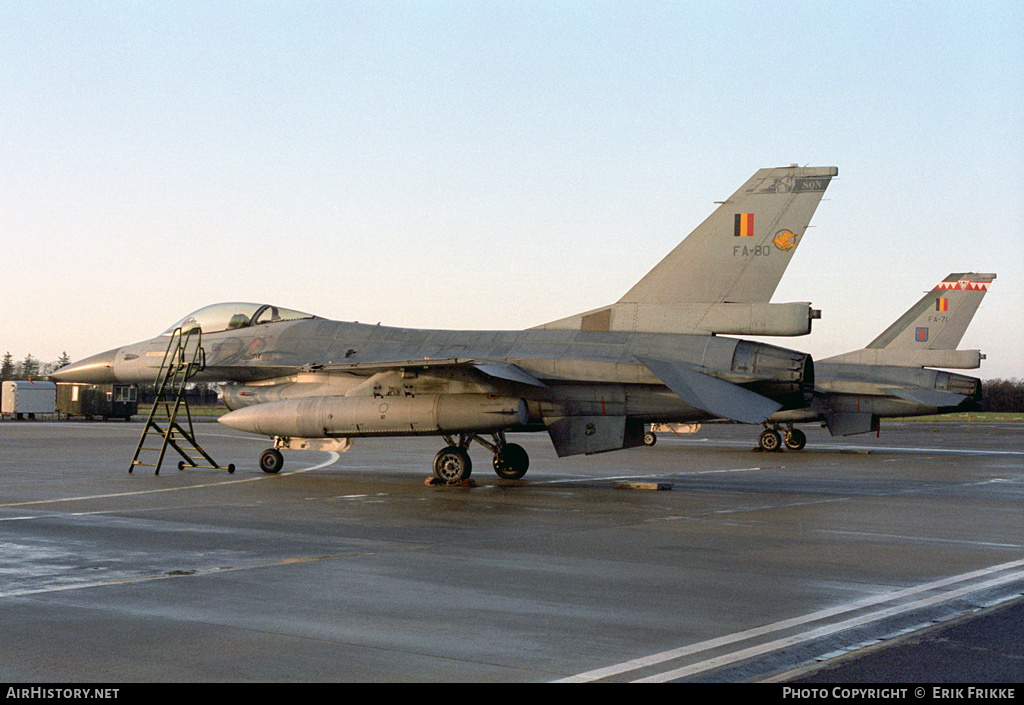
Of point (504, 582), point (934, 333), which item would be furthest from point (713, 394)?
point (934, 333)

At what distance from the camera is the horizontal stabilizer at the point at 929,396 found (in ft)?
98.7

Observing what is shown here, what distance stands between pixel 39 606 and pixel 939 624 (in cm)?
595

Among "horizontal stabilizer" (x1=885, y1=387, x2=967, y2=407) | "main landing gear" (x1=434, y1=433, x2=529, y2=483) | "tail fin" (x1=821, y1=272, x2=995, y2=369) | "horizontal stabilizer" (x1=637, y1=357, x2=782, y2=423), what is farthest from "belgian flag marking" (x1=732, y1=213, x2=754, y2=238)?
"tail fin" (x1=821, y1=272, x2=995, y2=369)

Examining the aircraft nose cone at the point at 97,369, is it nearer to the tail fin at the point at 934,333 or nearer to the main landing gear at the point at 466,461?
the main landing gear at the point at 466,461

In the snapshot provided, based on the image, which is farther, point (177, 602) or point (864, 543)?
point (864, 543)

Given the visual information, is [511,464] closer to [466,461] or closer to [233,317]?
[466,461]

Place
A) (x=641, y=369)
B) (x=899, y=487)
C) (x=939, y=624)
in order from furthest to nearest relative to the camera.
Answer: (x=899, y=487) < (x=641, y=369) < (x=939, y=624)

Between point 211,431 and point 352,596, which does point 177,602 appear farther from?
point 211,431

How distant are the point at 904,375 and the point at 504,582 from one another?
84.3 ft

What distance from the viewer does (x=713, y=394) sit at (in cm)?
1558

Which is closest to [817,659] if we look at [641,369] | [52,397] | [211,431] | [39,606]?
[39,606]

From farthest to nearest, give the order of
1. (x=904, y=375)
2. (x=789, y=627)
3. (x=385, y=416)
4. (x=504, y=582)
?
(x=904, y=375), (x=385, y=416), (x=504, y=582), (x=789, y=627)

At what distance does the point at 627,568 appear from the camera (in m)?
8.98

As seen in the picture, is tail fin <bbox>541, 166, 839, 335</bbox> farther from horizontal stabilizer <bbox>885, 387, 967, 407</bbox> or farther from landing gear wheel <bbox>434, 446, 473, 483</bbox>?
horizontal stabilizer <bbox>885, 387, 967, 407</bbox>
